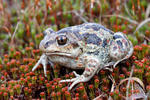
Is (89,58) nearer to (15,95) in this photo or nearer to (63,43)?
(63,43)

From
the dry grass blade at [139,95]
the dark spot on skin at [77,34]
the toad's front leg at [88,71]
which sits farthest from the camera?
the dark spot on skin at [77,34]

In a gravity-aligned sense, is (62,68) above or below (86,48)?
below

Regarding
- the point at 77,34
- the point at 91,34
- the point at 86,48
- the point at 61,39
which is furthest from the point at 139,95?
the point at 61,39

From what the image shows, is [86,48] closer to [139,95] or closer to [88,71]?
[88,71]

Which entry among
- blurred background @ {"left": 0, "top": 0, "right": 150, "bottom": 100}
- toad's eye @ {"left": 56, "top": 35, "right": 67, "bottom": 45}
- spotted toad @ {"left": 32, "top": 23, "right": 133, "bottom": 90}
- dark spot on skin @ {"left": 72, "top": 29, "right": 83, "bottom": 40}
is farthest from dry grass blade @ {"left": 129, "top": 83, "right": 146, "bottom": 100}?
toad's eye @ {"left": 56, "top": 35, "right": 67, "bottom": 45}

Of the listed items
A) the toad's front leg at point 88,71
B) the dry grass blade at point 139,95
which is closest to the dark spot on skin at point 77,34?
the toad's front leg at point 88,71

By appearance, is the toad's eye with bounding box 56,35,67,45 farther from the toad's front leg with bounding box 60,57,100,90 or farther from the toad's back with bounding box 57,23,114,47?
the toad's front leg with bounding box 60,57,100,90

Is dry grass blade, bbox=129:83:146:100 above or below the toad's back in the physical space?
below

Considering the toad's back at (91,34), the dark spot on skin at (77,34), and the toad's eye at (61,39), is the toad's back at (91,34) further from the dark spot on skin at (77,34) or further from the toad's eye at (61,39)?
the toad's eye at (61,39)
